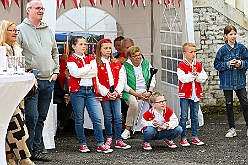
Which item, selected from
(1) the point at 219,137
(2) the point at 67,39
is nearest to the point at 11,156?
(1) the point at 219,137

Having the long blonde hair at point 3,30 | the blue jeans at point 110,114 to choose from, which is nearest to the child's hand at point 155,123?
the blue jeans at point 110,114

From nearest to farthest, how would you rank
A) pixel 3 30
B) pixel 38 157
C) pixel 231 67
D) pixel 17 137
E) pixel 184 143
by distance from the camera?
pixel 17 137, pixel 3 30, pixel 38 157, pixel 184 143, pixel 231 67

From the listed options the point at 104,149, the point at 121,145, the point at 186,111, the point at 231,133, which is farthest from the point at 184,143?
the point at 104,149

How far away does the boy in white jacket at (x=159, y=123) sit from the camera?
811 centimetres

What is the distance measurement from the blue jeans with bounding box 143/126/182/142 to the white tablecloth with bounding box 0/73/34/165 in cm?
253

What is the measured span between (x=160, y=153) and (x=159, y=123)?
1.30 feet

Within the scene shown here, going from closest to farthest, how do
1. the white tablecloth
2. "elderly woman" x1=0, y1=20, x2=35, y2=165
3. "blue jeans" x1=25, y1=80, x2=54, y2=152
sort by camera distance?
the white tablecloth → "elderly woman" x1=0, y1=20, x2=35, y2=165 → "blue jeans" x1=25, y1=80, x2=54, y2=152

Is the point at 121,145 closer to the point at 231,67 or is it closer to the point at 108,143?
the point at 108,143

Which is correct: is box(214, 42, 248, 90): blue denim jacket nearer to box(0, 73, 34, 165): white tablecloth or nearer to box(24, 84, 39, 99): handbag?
box(24, 84, 39, 99): handbag

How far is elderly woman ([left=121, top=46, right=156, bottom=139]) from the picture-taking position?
9.21m

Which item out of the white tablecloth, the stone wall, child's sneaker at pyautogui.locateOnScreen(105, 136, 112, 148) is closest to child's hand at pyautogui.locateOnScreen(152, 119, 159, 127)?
child's sneaker at pyautogui.locateOnScreen(105, 136, 112, 148)

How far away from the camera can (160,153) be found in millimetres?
8023

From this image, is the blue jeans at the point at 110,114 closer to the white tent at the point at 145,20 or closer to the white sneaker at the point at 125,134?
the white sneaker at the point at 125,134

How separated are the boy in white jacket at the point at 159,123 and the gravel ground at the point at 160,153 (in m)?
0.21
